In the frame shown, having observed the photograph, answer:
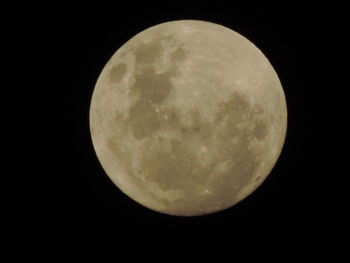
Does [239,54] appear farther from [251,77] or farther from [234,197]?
[234,197]

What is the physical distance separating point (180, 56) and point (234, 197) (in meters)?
1.45

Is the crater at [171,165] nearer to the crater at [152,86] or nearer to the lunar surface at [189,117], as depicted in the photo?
the lunar surface at [189,117]

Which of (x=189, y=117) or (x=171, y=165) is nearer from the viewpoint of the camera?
(x=189, y=117)

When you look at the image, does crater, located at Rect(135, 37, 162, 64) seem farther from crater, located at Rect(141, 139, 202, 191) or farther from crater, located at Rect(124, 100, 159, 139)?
crater, located at Rect(141, 139, 202, 191)

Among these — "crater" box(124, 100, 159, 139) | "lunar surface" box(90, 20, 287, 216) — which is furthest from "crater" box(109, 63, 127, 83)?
"crater" box(124, 100, 159, 139)

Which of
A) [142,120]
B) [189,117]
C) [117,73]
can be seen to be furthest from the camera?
[117,73]

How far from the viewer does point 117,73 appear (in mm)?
3783

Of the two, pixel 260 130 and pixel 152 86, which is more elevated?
pixel 152 86

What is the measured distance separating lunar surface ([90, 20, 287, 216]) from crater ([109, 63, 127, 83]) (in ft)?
0.04

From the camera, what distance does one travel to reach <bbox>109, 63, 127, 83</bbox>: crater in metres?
3.73

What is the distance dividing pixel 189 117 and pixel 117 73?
868 mm

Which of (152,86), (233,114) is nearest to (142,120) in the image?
(152,86)

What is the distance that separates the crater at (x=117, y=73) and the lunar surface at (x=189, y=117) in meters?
0.01

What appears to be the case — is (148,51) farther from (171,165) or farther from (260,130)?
(260,130)
